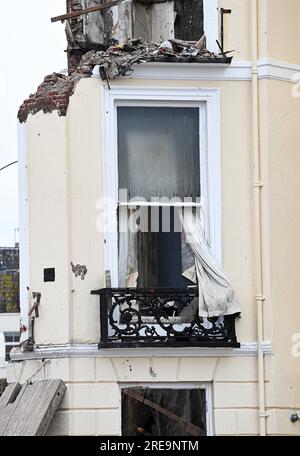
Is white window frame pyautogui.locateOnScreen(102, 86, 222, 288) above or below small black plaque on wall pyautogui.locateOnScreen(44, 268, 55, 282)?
above

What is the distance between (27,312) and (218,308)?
2318 mm

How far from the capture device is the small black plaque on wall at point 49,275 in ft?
60.4

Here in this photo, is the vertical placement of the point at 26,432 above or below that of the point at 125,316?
below

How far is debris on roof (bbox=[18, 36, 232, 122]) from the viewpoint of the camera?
18562mm

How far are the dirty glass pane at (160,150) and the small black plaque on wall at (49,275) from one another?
140 cm

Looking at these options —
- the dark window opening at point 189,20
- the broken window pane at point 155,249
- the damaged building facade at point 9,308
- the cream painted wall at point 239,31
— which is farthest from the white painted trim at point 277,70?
the damaged building facade at point 9,308

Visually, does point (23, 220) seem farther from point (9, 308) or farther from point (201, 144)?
point (9, 308)

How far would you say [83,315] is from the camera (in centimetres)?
1828

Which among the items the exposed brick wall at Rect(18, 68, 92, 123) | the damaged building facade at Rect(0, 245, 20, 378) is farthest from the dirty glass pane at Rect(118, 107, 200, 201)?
the damaged building facade at Rect(0, 245, 20, 378)

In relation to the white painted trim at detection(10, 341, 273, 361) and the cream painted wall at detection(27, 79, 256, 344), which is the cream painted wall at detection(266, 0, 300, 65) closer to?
the cream painted wall at detection(27, 79, 256, 344)

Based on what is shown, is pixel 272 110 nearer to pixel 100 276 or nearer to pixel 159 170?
pixel 159 170

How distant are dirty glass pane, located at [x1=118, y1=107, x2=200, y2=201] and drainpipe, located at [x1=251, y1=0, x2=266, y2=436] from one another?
0.71 meters

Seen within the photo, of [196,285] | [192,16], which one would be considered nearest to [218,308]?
[196,285]

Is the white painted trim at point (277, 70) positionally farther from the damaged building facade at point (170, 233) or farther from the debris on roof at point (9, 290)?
the debris on roof at point (9, 290)
